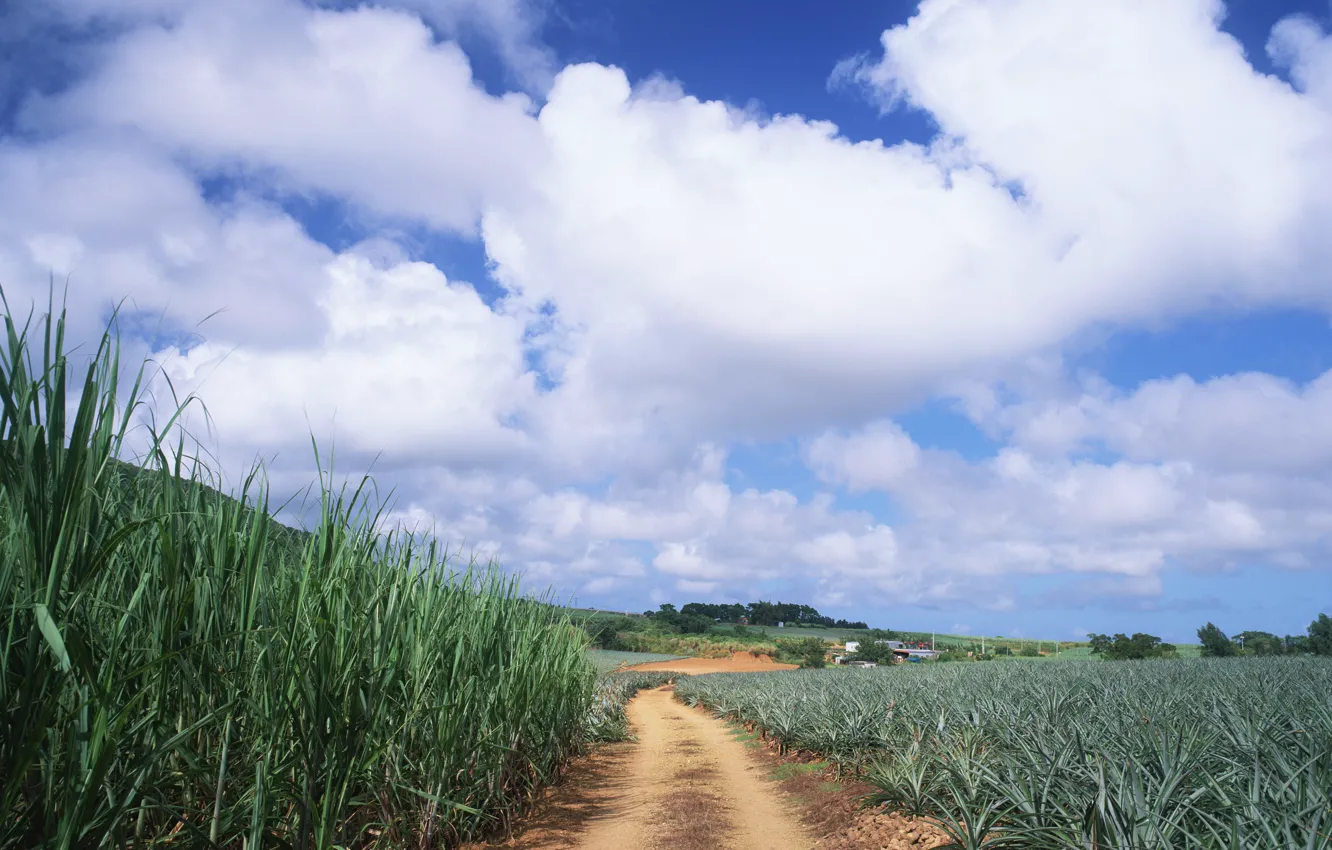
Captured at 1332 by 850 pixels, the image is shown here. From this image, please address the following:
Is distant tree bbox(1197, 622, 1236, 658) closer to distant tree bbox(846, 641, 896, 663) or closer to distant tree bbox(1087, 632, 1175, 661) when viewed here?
distant tree bbox(1087, 632, 1175, 661)

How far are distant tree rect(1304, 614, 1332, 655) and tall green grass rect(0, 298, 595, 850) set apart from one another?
44914 millimetres

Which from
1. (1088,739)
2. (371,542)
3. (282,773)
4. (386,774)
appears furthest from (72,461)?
(1088,739)

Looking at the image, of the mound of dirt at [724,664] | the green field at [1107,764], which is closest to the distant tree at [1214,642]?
the mound of dirt at [724,664]

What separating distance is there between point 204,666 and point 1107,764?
4.71 m

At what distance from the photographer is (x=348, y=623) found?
4250mm

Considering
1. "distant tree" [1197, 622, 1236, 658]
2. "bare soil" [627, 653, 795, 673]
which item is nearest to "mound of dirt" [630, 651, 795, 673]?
"bare soil" [627, 653, 795, 673]

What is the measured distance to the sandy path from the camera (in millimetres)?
6812

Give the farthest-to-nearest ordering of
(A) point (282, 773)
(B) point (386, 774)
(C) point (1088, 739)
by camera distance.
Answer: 1. (C) point (1088, 739)
2. (B) point (386, 774)
3. (A) point (282, 773)

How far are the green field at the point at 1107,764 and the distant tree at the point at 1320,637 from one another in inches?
1446

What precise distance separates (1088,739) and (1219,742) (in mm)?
1123

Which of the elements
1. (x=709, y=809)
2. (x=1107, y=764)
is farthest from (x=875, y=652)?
(x=1107, y=764)

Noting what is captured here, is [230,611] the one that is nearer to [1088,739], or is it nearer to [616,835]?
[616,835]

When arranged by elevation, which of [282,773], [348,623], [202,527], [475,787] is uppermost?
[202,527]

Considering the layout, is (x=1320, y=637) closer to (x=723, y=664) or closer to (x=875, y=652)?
(x=875, y=652)
